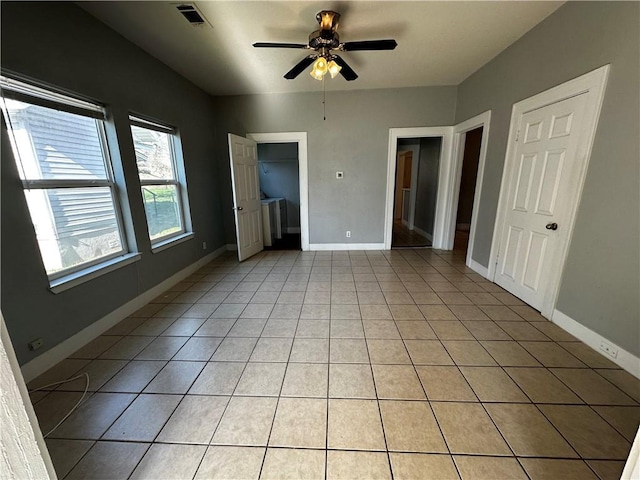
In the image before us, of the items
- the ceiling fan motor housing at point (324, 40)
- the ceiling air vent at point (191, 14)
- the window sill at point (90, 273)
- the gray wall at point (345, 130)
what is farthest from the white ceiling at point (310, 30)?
the window sill at point (90, 273)

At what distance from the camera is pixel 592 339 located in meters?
1.89

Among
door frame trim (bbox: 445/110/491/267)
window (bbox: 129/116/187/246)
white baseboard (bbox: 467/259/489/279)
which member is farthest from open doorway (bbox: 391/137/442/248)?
window (bbox: 129/116/187/246)

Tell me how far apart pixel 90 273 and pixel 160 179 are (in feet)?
4.80

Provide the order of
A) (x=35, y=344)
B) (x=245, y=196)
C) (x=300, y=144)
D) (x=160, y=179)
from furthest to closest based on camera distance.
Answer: (x=300, y=144) → (x=245, y=196) → (x=160, y=179) → (x=35, y=344)

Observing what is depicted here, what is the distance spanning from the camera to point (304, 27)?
240 cm

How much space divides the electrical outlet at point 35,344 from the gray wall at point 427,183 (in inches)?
204

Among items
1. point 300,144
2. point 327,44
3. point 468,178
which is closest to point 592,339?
Result: point 327,44

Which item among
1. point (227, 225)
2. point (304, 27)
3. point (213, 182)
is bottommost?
point (227, 225)

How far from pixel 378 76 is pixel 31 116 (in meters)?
3.64

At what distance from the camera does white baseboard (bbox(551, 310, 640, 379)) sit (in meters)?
1.63

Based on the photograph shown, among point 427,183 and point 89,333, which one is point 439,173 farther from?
point 89,333

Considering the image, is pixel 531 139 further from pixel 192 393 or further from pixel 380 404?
pixel 192 393

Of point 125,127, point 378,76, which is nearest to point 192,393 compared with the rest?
point 125,127

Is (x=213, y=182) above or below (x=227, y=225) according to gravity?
above
